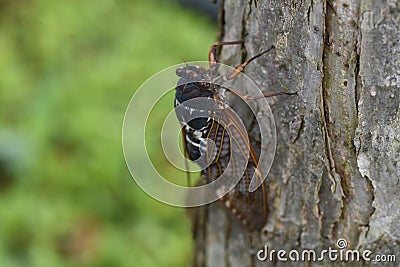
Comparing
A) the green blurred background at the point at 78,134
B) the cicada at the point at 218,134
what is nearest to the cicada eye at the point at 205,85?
the cicada at the point at 218,134

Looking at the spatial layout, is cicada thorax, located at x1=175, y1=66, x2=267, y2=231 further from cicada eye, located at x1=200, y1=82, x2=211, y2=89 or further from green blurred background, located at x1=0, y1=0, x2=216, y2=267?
green blurred background, located at x1=0, y1=0, x2=216, y2=267

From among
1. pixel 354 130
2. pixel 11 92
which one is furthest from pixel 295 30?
pixel 11 92

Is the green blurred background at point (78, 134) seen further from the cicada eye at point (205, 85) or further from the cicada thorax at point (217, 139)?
the cicada eye at point (205, 85)

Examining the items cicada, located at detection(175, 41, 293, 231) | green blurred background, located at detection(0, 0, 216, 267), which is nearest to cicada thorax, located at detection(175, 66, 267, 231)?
cicada, located at detection(175, 41, 293, 231)

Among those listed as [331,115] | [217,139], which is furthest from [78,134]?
[331,115]

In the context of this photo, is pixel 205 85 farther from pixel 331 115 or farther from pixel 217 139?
pixel 331 115

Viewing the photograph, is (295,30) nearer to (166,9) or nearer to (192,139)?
(192,139)
